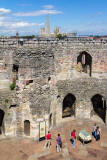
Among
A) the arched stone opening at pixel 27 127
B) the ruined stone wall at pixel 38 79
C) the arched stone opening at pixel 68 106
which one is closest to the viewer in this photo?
the ruined stone wall at pixel 38 79

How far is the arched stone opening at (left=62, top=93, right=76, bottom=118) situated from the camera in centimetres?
1636

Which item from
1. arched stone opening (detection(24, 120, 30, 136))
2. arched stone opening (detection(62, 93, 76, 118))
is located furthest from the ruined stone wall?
arched stone opening (detection(62, 93, 76, 118))

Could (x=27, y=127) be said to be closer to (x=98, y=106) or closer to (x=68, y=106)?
(x=68, y=106)

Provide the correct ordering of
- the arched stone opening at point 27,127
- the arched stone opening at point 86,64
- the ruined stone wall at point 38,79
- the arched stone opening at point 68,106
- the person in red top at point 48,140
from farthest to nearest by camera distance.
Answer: the arched stone opening at point 68,106, the arched stone opening at point 86,64, the arched stone opening at point 27,127, the ruined stone wall at point 38,79, the person in red top at point 48,140

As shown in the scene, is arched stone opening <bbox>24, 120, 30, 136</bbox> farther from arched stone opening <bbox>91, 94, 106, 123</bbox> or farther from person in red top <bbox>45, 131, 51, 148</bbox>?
arched stone opening <bbox>91, 94, 106, 123</bbox>

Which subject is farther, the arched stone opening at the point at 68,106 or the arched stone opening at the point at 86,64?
the arched stone opening at the point at 68,106

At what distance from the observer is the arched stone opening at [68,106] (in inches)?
644

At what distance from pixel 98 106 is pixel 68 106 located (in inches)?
116

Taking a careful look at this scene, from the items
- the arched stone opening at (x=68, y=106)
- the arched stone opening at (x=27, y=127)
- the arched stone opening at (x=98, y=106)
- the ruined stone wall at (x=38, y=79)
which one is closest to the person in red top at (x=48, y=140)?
the ruined stone wall at (x=38, y=79)

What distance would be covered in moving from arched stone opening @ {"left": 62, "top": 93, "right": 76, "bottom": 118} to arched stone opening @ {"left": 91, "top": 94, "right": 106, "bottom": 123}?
6.47 feet

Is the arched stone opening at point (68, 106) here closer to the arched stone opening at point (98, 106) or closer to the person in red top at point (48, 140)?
the arched stone opening at point (98, 106)

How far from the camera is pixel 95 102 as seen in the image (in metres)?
16.8

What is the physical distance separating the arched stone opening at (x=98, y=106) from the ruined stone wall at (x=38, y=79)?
1.20 meters

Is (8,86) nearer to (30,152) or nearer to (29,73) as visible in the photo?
(29,73)
